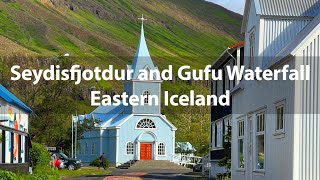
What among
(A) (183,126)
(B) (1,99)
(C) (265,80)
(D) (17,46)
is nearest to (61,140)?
(A) (183,126)

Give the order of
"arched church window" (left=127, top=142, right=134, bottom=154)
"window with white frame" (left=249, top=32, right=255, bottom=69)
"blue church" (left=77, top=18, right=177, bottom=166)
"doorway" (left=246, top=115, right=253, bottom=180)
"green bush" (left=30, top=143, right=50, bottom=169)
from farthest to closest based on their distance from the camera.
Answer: "arched church window" (left=127, top=142, right=134, bottom=154) < "blue church" (left=77, top=18, right=177, bottom=166) < "green bush" (left=30, top=143, right=50, bottom=169) < "doorway" (left=246, top=115, right=253, bottom=180) < "window with white frame" (left=249, top=32, right=255, bottom=69)

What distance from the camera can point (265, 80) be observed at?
725 inches

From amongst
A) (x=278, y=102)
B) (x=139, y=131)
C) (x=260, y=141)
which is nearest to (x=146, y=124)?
(x=139, y=131)

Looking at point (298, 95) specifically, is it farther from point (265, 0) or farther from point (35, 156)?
point (35, 156)

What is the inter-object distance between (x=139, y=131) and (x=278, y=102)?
219 feet

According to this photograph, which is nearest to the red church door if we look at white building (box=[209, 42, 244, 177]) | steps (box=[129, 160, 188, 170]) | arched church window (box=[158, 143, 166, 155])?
arched church window (box=[158, 143, 166, 155])

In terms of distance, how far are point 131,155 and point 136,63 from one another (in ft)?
33.3

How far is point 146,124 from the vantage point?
8381 centimetres

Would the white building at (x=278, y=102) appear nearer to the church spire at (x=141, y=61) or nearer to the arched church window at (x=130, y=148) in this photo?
the arched church window at (x=130, y=148)

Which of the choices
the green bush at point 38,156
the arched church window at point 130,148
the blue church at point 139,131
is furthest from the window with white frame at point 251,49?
the arched church window at point 130,148

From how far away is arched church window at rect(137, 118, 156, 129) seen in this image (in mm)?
83600

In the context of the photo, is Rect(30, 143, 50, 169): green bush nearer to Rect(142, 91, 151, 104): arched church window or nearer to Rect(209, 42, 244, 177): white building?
Rect(209, 42, 244, 177): white building

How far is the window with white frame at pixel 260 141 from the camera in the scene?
742 inches

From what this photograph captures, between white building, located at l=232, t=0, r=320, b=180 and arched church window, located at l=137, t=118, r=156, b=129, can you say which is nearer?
white building, located at l=232, t=0, r=320, b=180
